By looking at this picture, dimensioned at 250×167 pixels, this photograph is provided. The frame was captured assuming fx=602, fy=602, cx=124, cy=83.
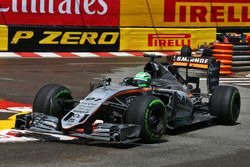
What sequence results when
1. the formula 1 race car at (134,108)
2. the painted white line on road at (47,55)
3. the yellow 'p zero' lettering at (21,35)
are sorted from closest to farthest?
1. the formula 1 race car at (134,108)
2. the painted white line on road at (47,55)
3. the yellow 'p zero' lettering at (21,35)

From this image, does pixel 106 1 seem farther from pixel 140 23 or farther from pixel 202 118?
pixel 202 118

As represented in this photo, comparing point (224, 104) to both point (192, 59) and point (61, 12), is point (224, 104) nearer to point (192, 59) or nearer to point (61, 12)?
point (192, 59)

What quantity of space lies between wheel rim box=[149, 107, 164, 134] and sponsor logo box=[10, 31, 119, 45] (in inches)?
591

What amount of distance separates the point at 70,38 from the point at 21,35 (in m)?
1.98

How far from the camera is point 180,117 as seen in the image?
8.85 m

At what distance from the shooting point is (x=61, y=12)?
76.6 feet

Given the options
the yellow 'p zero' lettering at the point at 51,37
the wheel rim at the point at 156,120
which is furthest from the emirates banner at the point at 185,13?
the wheel rim at the point at 156,120

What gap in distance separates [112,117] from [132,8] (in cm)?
1697

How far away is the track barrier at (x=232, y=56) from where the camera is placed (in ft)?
60.8

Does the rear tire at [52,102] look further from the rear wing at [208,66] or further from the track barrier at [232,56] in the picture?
the track barrier at [232,56]

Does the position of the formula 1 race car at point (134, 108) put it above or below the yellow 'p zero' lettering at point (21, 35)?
below

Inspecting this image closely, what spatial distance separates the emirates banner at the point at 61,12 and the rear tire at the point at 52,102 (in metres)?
14.1

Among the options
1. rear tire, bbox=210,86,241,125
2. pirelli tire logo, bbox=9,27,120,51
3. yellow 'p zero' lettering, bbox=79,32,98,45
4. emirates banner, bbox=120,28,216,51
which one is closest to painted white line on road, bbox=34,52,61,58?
pirelli tire logo, bbox=9,27,120,51

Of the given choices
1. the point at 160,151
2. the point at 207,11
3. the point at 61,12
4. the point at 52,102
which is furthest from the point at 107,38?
the point at 160,151
